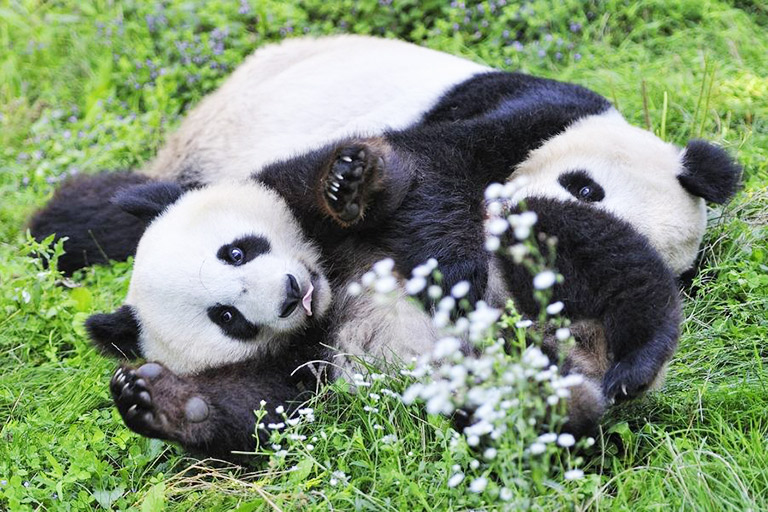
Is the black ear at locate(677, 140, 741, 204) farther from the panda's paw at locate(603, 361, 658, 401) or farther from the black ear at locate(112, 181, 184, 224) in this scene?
the black ear at locate(112, 181, 184, 224)

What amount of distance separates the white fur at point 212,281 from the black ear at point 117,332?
0.05 meters

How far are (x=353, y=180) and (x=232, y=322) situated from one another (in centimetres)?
79

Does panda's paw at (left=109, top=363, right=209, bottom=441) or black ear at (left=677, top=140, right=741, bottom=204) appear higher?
black ear at (left=677, top=140, right=741, bottom=204)

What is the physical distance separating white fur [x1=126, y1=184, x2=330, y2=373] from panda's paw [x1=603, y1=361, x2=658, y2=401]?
1300mm

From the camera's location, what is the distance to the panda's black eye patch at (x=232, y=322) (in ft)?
12.6

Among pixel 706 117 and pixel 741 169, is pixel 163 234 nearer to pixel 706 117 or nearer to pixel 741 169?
pixel 741 169

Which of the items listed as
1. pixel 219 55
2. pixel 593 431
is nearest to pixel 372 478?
pixel 593 431

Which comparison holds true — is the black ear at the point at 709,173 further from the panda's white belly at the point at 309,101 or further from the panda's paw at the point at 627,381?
the panda's white belly at the point at 309,101

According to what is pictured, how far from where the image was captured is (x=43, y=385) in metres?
4.37

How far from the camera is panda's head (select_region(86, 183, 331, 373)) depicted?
3.78 m

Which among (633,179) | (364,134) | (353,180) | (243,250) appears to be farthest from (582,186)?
(243,250)

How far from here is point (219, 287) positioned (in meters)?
3.78

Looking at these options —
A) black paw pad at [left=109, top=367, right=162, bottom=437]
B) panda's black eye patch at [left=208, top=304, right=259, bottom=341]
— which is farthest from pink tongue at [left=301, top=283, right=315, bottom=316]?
black paw pad at [left=109, top=367, right=162, bottom=437]

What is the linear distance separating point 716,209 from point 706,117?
36.0 inches
